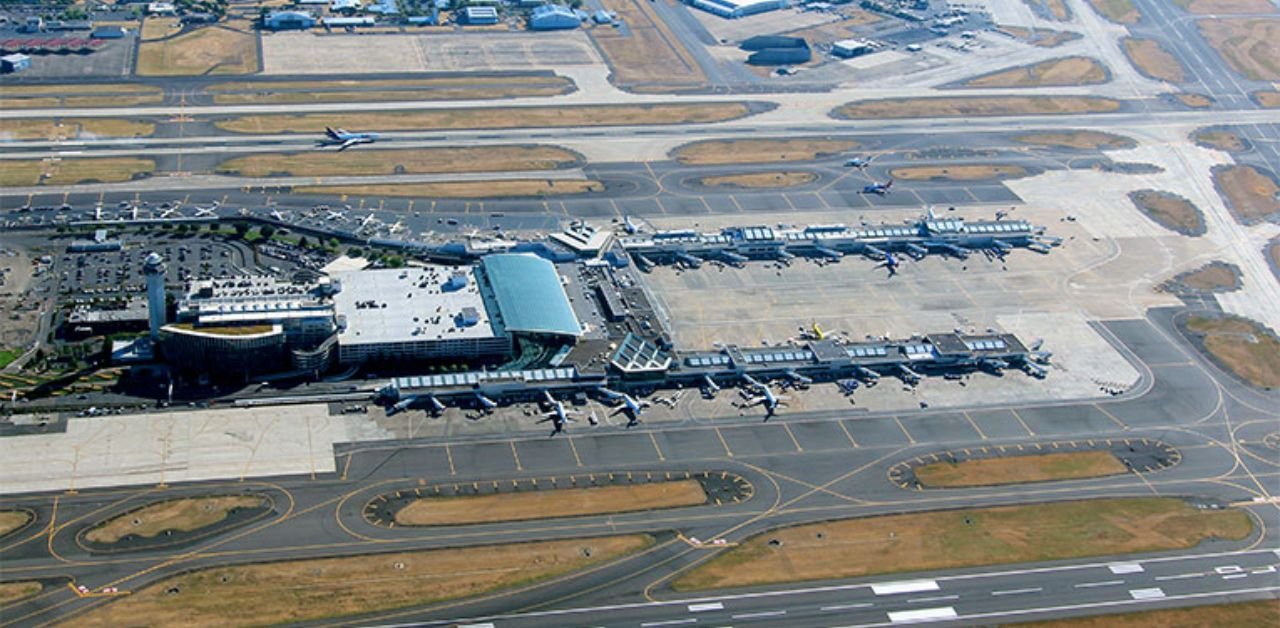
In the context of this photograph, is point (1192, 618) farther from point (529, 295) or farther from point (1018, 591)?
point (529, 295)

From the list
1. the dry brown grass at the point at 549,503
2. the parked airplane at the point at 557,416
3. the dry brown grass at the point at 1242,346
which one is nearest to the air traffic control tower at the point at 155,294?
the dry brown grass at the point at 549,503

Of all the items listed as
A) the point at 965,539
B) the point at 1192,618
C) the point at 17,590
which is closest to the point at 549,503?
the point at 965,539

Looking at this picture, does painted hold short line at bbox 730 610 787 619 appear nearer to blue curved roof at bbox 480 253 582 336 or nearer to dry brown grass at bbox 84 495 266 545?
dry brown grass at bbox 84 495 266 545

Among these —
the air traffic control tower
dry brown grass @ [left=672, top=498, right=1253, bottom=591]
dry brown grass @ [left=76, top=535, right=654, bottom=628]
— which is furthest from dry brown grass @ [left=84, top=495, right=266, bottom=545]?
dry brown grass @ [left=672, top=498, right=1253, bottom=591]

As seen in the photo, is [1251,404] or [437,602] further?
Answer: [1251,404]

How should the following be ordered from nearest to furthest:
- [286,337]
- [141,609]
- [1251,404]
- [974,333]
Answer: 1. [141,609]
2. [286,337]
3. [1251,404]
4. [974,333]

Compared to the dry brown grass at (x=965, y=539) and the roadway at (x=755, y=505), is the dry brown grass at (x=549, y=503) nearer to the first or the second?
the roadway at (x=755, y=505)

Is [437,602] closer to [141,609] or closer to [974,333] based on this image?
[141,609]

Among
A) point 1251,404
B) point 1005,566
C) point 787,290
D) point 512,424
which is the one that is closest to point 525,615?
point 512,424
